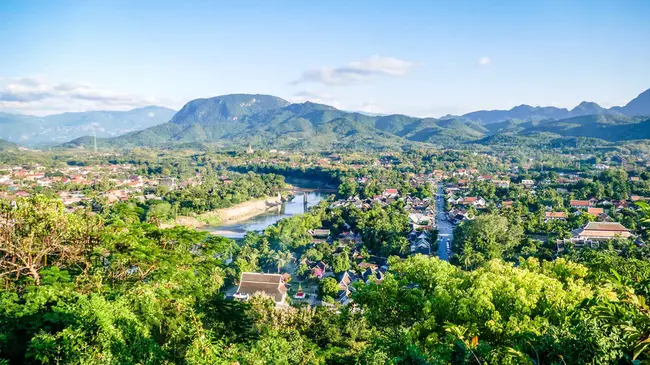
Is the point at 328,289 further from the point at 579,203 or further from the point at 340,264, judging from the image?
the point at 579,203

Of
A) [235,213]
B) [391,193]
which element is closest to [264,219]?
[235,213]

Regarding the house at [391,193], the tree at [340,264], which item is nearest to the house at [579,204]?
the house at [391,193]

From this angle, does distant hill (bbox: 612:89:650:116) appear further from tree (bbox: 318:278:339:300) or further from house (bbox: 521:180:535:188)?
tree (bbox: 318:278:339:300)

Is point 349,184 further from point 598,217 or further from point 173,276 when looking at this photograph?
point 173,276

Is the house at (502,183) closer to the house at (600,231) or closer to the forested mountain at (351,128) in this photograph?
the house at (600,231)

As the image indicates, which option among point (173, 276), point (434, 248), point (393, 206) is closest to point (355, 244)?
point (434, 248)
